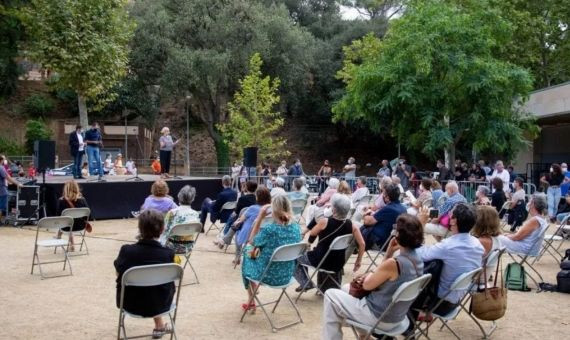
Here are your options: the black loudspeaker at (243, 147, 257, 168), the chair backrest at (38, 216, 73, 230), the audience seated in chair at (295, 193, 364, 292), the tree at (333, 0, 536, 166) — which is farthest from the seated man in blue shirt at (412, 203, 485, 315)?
the tree at (333, 0, 536, 166)

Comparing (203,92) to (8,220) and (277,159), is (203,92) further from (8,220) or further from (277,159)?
(8,220)

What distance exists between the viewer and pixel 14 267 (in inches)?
324

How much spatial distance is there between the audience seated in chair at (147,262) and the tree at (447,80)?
1582 centimetres

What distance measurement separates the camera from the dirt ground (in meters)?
5.30

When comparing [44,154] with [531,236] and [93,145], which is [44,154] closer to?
[93,145]

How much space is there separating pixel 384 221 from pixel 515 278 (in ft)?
5.79

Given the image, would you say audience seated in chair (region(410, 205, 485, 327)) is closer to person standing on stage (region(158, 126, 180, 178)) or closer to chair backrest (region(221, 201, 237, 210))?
chair backrest (region(221, 201, 237, 210))

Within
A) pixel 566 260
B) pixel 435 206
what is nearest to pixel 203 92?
pixel 435 206

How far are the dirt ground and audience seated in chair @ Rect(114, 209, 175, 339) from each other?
887mm

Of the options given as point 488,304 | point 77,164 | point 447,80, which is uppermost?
point 447,80

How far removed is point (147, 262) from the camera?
4.45 metres

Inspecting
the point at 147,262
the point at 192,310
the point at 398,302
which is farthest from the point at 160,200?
the point at 398,302

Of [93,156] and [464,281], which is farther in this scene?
[93,156]

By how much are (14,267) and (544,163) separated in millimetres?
25983
